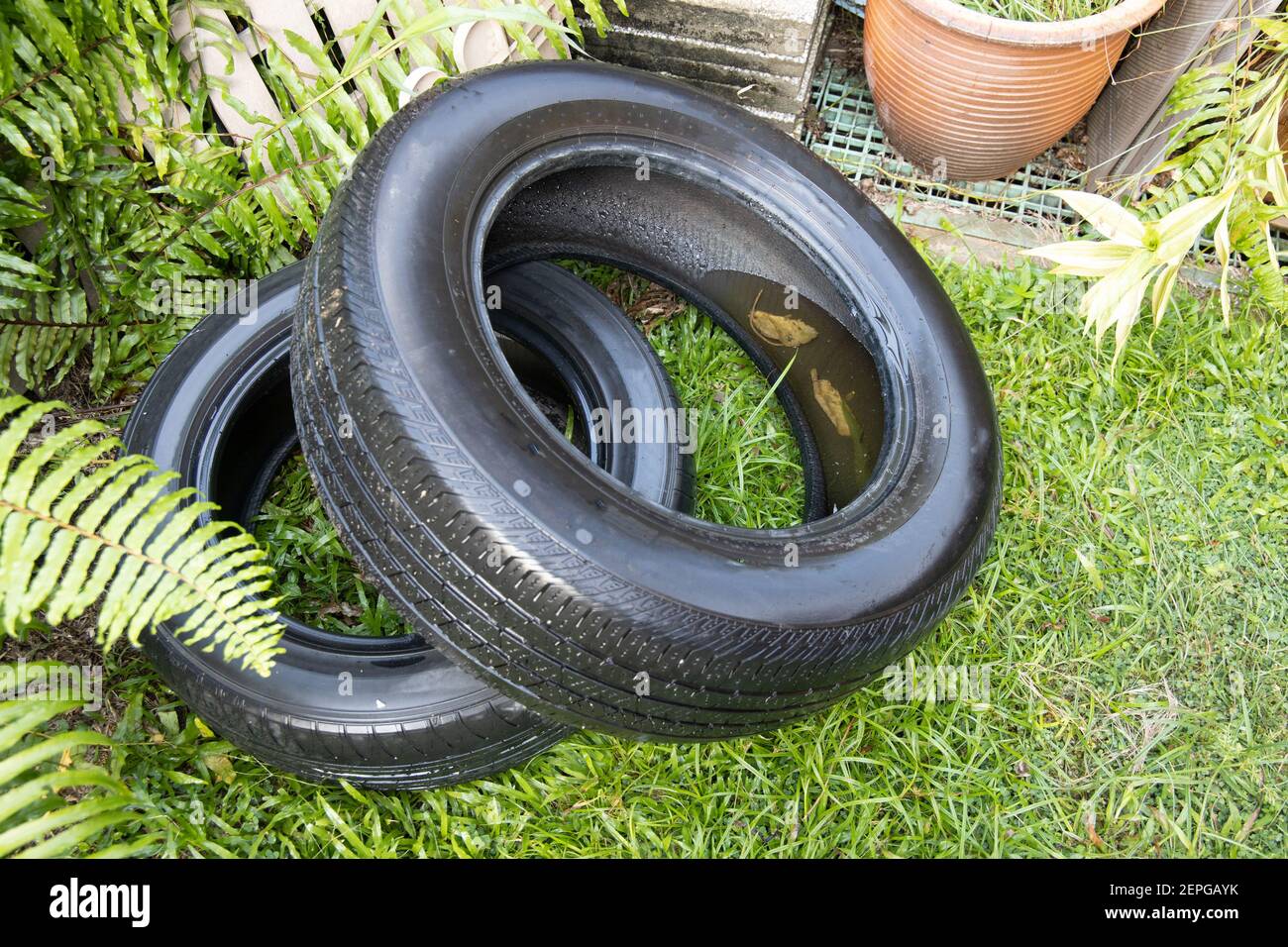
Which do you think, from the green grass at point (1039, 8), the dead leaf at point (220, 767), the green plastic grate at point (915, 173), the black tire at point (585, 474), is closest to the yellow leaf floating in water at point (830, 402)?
the black tire at point (585, 474)

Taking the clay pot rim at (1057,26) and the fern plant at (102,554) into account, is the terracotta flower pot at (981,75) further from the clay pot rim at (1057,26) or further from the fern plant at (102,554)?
the fern plant at (102,554)

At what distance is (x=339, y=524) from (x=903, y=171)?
2755mm

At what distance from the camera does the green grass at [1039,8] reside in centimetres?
330

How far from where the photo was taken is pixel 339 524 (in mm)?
2068

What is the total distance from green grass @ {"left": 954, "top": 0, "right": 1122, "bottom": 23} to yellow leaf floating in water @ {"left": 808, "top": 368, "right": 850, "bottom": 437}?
1.52 meters

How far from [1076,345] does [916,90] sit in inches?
43.4

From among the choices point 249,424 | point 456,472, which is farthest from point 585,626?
point 249,424

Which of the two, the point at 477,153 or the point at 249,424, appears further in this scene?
the point at 249,424

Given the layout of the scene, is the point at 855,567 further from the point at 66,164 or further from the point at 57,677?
the point at 66,164

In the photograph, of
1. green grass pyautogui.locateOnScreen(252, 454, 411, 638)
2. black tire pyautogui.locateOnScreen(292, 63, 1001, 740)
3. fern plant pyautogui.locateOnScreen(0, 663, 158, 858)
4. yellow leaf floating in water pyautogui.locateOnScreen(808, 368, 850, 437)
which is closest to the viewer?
fern plant pyautogui.locateOnScreen(0, 663, 158, 858)

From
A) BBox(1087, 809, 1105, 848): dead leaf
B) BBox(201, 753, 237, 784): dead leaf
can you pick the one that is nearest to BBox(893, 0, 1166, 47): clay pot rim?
BBox(1087, 809, 1105, 848): dead leaf

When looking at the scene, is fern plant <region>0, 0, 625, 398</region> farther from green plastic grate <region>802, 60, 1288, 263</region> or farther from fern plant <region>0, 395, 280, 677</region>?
green plastic grate <region>802, 60, 1288, 263</region>

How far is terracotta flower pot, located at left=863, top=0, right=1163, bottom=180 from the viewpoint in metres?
3.12

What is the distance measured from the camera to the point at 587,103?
2.46 meters
